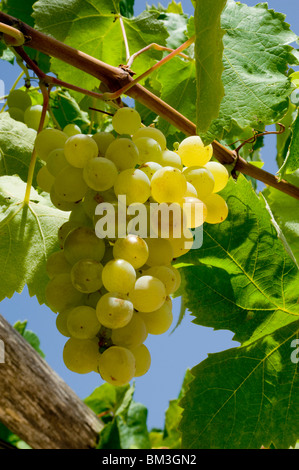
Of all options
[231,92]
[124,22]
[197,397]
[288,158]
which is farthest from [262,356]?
[124,22]

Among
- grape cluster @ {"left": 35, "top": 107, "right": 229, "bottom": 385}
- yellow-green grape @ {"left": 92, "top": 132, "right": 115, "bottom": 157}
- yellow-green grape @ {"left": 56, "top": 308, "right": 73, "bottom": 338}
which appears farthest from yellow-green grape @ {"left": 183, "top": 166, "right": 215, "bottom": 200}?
yellow-green grape @ {"left": 56, "top": 308, "right": 73, "bottom": 338}

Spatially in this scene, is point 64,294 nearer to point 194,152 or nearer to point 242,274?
point 194,152

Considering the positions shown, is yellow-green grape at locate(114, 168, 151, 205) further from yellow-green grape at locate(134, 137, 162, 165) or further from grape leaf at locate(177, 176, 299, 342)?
grape leaf at locate(177, 176, 299, 342)

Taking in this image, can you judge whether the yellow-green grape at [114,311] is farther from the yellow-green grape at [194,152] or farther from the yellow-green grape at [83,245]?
the yellow-green grape at [194,152]

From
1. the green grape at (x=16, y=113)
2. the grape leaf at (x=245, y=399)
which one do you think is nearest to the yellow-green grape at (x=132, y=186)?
the grape leaf at (x=245, y=399)

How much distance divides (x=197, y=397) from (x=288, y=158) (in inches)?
16.0

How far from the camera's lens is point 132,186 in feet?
1.80

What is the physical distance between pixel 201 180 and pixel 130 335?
0.22 m

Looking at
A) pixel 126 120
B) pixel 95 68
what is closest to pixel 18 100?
pixel 95 68

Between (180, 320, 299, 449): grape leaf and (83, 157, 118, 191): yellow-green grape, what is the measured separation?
1.29ft

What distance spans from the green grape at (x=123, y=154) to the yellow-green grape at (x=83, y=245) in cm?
9

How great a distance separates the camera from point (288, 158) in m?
0.78

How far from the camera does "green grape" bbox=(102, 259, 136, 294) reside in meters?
0.51

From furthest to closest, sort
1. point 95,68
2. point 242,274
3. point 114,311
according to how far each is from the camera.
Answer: point 242,274
point 95,68
point 114,311
